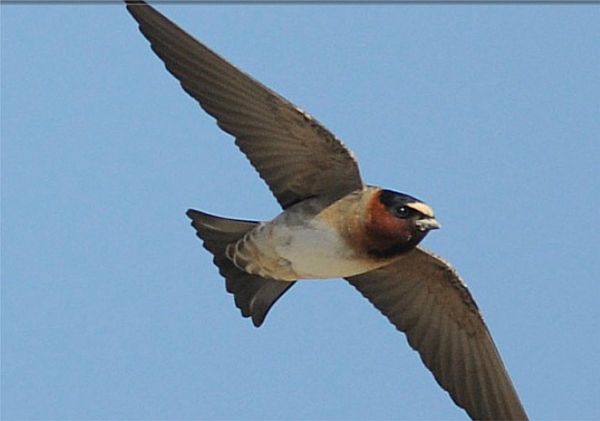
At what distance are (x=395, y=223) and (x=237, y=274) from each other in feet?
3.19

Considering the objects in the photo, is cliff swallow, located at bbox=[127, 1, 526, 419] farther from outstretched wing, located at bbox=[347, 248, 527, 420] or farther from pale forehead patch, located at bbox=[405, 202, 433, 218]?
outstretched wing, located at bbox=[347, 248, 527, 420]

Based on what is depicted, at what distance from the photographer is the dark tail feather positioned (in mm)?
8172

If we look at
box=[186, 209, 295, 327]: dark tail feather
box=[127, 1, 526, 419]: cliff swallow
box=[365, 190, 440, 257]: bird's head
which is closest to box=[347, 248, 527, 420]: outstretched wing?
box=[127, 1, 526, 419]: cliff swallow

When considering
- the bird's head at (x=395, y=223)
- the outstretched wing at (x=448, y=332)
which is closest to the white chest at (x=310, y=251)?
the bird's head at (x=395, y=223)

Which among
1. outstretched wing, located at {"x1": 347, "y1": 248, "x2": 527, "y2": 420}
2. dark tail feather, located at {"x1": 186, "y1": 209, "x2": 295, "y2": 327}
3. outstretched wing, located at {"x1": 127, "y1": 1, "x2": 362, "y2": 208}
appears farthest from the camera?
outstretched wing, located at {"x1": 347, "y1": 248, "x2": 527, "y2": 420}

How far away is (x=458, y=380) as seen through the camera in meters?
8.94

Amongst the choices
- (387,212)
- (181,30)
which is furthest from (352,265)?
(181,30)

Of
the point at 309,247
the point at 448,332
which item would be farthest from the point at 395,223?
the point at 448,332

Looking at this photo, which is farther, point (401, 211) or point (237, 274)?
point (237, 274)

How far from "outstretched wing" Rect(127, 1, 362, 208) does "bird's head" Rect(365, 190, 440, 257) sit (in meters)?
0.24

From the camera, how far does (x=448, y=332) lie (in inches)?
350

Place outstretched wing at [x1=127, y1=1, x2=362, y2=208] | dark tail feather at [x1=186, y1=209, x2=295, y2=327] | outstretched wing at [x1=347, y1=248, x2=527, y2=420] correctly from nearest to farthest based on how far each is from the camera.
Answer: outstretched wing at [x1=127, y1=1, x2=362, y2=208] → dark tail feather at [x1=186, y1=209, x2=295, y2=327] → outstretched wing at [x1=347, y1=248, x2=527, y2=420]

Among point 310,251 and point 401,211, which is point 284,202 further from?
point 401,211

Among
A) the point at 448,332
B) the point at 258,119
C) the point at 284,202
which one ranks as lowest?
the point at 448,332
